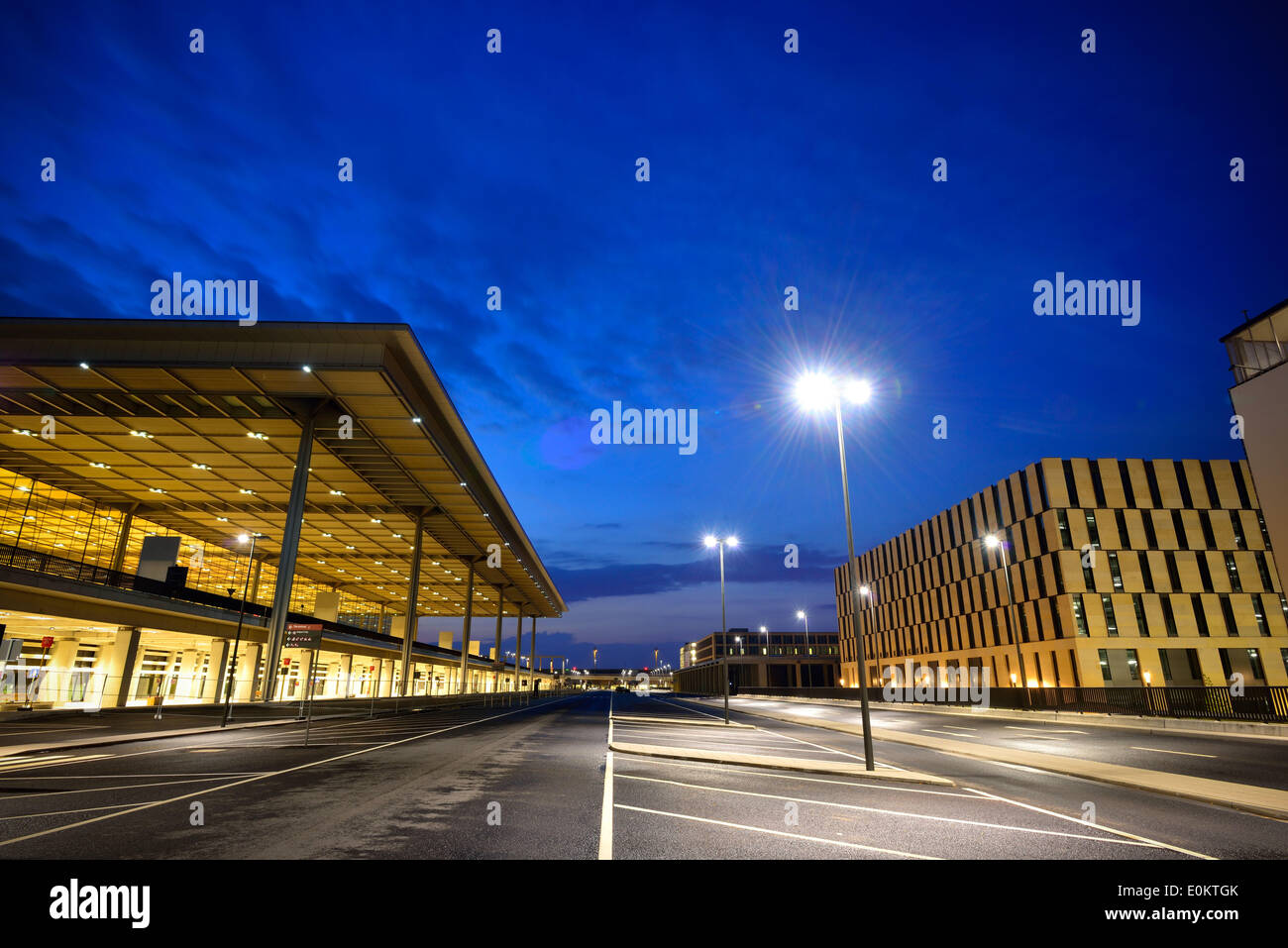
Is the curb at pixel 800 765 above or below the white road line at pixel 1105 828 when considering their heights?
below

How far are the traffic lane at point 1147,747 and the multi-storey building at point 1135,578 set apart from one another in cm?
2585

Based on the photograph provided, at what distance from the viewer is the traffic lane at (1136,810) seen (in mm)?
6957

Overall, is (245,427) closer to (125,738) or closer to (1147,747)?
(125,738)

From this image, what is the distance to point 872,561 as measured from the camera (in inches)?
3595

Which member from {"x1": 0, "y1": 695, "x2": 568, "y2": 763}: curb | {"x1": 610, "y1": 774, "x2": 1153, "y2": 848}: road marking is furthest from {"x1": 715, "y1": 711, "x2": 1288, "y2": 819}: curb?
{"x1": 0, "y1": 695, "x2": 568, "y2": 763}: curb

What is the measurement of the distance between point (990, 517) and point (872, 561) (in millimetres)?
30789

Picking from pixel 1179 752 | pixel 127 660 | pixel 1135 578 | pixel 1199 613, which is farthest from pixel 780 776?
pixel 1199 613

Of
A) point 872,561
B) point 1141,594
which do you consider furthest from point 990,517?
point 872,561

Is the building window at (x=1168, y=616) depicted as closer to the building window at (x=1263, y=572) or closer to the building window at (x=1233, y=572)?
the building window at (x=1233, y=572)

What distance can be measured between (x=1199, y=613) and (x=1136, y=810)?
57.9 metres

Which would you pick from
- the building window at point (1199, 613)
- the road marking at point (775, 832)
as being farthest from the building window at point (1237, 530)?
the road marking at point (775, 832)

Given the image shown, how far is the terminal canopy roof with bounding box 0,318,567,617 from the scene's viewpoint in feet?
79.8

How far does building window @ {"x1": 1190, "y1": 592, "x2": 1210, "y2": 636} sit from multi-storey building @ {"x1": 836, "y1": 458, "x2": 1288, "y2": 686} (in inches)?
3.3
